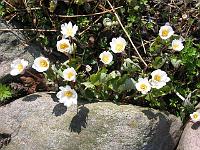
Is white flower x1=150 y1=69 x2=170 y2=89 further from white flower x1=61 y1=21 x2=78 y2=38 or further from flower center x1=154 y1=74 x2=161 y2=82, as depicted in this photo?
white flower x1=61 y1=21 x2=78 y2=38

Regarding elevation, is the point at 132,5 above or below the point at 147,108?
above

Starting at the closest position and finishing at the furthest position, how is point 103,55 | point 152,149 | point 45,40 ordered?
point 152,149, point 103,55, point 45,40

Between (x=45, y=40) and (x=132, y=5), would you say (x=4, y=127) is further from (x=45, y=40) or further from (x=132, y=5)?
(x=132, y=5)

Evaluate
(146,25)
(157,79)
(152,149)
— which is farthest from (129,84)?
(146,25)

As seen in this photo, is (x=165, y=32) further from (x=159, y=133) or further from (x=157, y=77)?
(x=159, y=133)

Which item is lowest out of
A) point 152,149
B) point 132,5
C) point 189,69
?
point 152,149

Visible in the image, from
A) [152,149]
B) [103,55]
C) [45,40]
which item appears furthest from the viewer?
[45,40]

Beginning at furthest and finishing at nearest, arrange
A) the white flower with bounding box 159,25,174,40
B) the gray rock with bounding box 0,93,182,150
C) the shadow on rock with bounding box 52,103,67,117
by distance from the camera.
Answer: the white flower with bounding box 159,25,174,40 → the shadow on rock with bounding box 52,103,67,117 → the gray rock with bounding box 0,93,182,150

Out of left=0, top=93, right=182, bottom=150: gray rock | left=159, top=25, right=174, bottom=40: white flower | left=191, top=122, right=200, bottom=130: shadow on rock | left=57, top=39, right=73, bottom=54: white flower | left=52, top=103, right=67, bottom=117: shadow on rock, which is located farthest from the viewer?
left=159, top=25, right=174, bottom=40: white flower

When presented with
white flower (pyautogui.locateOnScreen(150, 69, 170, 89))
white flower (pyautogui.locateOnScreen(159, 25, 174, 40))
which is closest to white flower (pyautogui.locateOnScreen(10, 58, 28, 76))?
white flower (pyautogui.locateOnScreen(150, 69, 170, 89))
